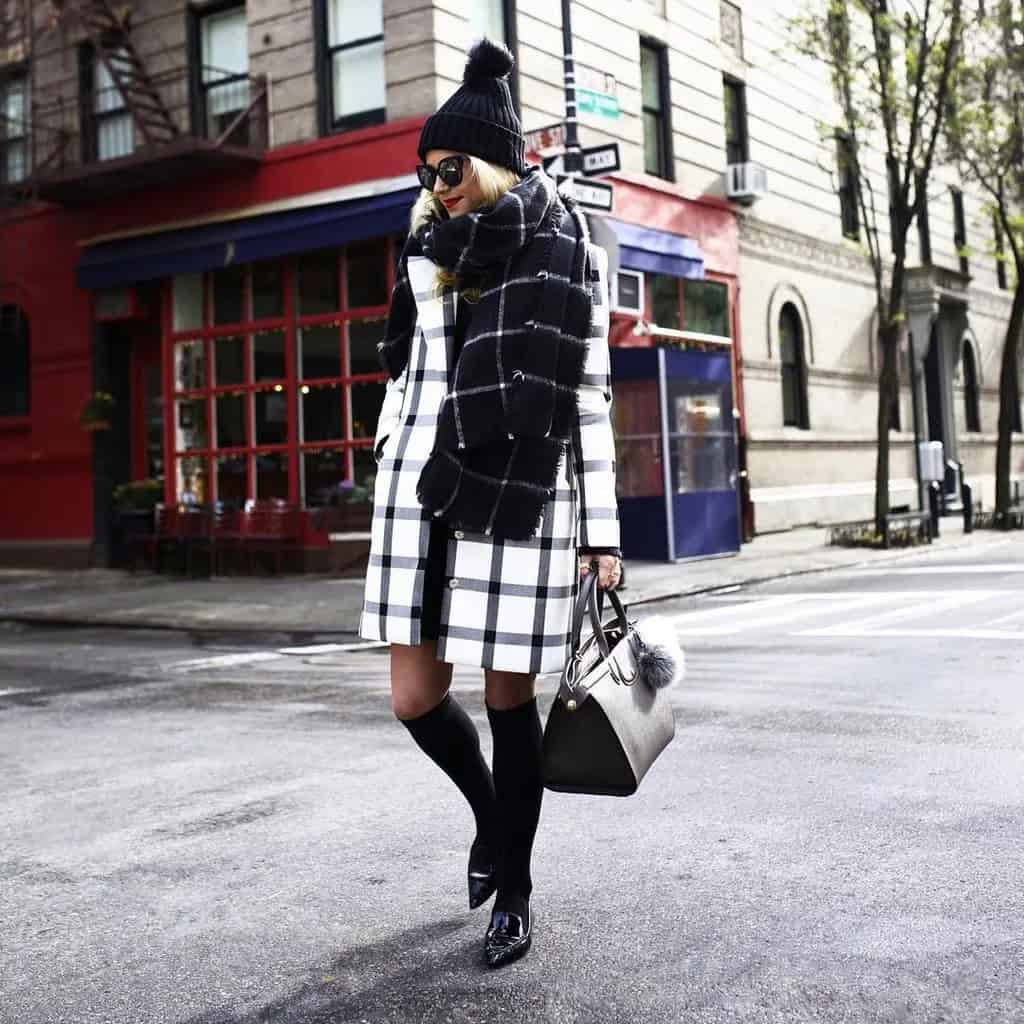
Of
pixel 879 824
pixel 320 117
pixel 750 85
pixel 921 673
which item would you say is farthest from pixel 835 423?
pixel 879 824

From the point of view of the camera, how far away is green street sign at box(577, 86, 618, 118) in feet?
45.5

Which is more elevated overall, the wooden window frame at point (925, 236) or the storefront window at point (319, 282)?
the wooden window frame at point (925, 236)

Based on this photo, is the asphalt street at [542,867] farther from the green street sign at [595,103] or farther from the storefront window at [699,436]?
the storefront window at [699,436]

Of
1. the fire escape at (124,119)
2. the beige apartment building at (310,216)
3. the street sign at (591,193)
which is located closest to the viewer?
the street sign at (591,193)

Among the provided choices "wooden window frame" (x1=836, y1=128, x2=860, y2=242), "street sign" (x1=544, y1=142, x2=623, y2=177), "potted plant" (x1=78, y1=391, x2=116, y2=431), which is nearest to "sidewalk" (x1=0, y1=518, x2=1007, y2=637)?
"potted plant" (x1=78, y1=391, x2=116, y2=431)

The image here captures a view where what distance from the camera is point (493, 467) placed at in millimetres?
3102

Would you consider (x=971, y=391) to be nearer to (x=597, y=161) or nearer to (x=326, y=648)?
(x=597, y=161)

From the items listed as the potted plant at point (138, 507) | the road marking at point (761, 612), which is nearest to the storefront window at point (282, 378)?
the potted plant at point (138, 507)

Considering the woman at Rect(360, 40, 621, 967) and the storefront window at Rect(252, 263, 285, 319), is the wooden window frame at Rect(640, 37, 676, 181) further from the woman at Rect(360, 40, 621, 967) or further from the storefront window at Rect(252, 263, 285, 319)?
the woman at Rect(360, 40, 621, 967)

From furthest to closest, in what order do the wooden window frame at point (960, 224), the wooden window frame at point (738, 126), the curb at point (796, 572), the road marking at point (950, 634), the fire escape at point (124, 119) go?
1. the wooden window frame at point (960, 224)
2. the wooden window frame at point (738, 126)
3. the fire escape at point (124, 119)
4. the curb at point (796, 572)
5. the road marking at point (950, 634)

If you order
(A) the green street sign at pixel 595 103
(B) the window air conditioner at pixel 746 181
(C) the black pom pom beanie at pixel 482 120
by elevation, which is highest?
(B) the window air conditioner at pixel 746 181

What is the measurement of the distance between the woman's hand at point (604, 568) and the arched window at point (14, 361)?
1858 cm

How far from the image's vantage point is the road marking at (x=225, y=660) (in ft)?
29.6

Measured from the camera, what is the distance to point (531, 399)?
307cm
